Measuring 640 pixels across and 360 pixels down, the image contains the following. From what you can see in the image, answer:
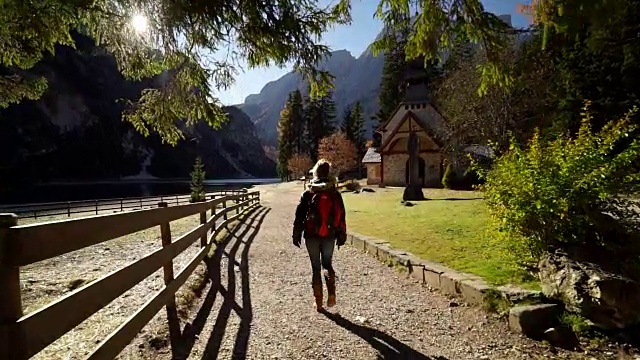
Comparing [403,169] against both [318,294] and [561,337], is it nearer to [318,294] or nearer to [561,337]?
[318,294]

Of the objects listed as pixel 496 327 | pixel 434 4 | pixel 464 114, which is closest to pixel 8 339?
pixel 496 327

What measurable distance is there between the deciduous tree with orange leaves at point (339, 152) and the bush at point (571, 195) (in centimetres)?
4790

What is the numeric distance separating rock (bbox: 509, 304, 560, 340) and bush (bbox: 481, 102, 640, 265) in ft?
2.92

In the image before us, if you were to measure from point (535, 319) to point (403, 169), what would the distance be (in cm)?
3391

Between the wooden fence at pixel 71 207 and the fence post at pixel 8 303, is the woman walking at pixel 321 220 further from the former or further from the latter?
the wooden fence at pixel 71 207

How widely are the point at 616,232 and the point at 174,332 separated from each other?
4.90 metres

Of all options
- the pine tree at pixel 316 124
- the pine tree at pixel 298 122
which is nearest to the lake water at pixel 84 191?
the pine tree at pixel 298 122

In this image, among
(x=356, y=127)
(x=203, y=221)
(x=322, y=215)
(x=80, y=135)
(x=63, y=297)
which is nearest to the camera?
(x=63, y=297)

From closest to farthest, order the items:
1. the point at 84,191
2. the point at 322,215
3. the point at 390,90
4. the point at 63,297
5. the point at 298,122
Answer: the point at 63,297, the point at 322,215, the point at 390,90, the point at 298,122, the point at 84,191

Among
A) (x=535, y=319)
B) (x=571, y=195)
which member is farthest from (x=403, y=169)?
(x=535, y=319)

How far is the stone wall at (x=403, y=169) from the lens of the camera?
3550cm

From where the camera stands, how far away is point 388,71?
59.2m

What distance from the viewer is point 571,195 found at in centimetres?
430

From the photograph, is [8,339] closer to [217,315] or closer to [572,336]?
[217,315]
